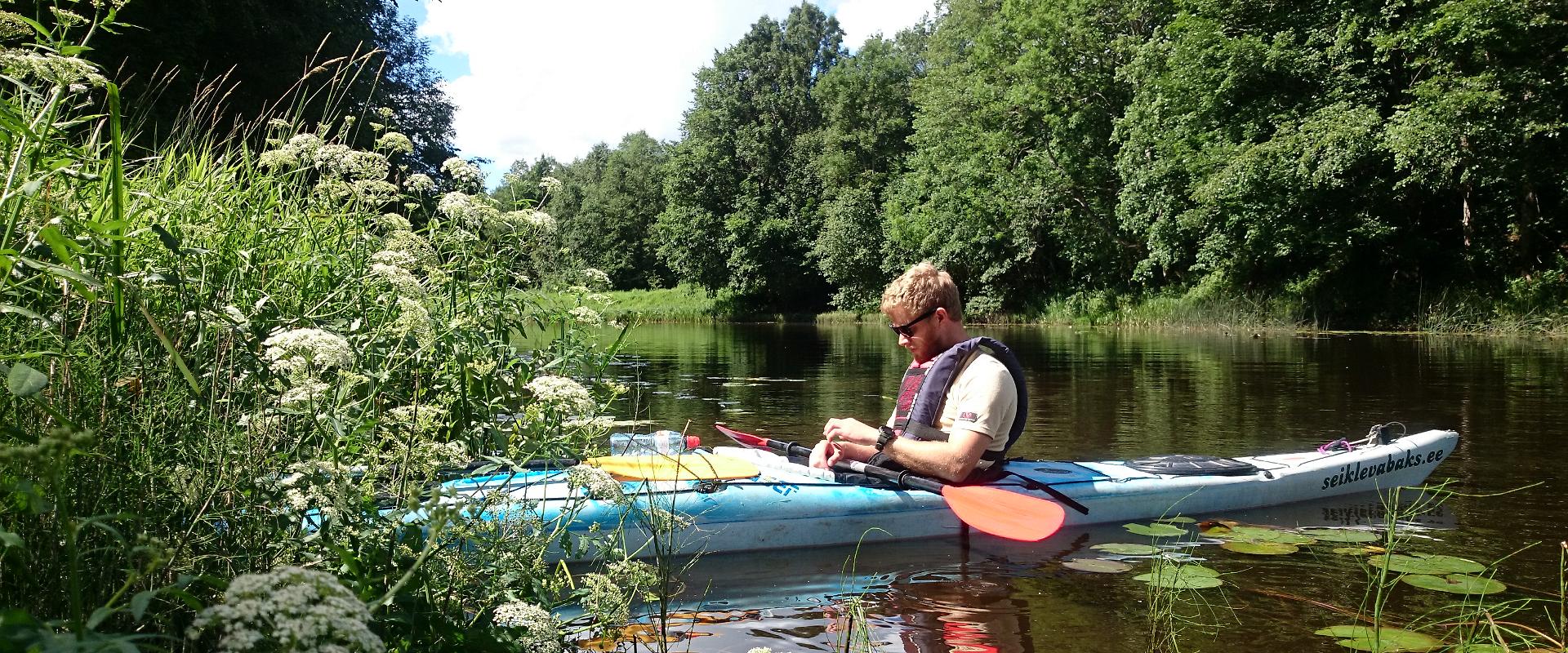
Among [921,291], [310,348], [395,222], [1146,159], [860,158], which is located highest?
[860,158]

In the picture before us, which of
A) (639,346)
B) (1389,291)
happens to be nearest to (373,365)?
(639,346)

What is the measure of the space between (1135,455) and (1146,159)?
18369 mm

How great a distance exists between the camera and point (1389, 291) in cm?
2052

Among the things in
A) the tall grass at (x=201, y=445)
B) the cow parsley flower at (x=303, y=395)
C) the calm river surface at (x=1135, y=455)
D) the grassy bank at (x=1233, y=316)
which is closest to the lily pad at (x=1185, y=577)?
the calm river surface at (x=1135, y=455)

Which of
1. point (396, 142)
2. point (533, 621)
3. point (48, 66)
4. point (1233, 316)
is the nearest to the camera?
point (533, 621)

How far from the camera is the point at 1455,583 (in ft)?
12.1

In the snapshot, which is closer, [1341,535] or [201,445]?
[201,445]

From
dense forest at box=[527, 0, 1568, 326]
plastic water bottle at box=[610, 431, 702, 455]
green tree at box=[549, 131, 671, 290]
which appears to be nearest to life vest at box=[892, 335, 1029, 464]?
plastic water bottle at box=[610, 431, 702, 455]

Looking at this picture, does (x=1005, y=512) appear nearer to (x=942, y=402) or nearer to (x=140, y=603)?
(x=942, y=402)

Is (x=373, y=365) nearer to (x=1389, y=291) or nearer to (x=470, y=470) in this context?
(x=470, y=470)

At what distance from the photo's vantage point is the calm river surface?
3.53 meters

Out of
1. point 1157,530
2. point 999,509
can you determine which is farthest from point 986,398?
point 1157,530

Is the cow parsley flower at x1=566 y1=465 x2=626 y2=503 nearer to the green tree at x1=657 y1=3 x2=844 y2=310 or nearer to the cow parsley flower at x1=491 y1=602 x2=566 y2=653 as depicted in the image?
the cow parsley flower at x1=491 y1=602 x2=566 y2=653

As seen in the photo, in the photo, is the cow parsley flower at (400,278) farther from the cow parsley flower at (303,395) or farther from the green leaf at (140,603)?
the green leaf at (140,603)
